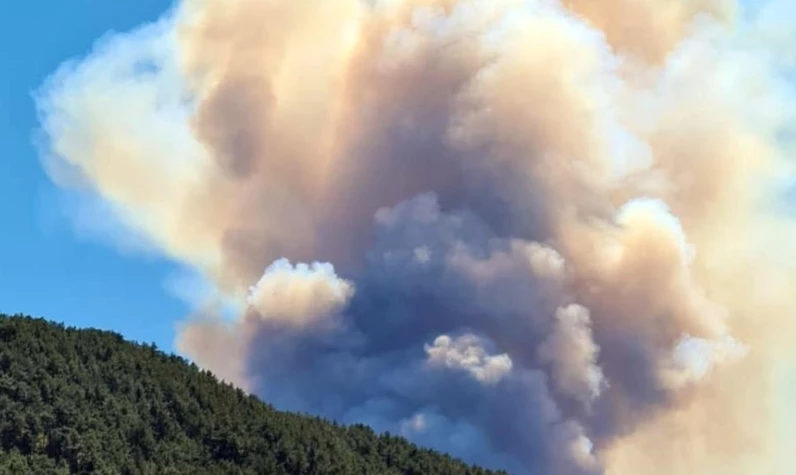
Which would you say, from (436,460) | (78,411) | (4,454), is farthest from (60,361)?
(436,460)

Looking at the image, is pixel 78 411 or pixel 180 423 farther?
pixel 180 423

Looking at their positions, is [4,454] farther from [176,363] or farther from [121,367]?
[176,363]

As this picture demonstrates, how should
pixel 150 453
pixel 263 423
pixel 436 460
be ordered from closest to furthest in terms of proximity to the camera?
pixel 150 453 → pixel 263 423 → pixel 436 460

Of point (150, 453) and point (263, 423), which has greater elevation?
point (263, 423)

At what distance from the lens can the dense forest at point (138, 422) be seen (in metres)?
93.5

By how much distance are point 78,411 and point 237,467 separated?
60.0 ft

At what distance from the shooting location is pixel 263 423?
118188 mm

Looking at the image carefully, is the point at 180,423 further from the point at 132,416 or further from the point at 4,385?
the point at 4,385

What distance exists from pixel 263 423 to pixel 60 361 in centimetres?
2422

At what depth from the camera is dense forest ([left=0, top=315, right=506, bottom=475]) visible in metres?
93.5

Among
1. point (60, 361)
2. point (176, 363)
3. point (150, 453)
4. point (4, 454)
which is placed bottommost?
point (4, 454)

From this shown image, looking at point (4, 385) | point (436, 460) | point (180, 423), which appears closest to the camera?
point (4, 385)

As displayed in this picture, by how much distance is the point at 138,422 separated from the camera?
10375 centimetres

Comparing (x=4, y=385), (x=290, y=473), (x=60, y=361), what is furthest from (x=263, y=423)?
(x=4, y=385)
